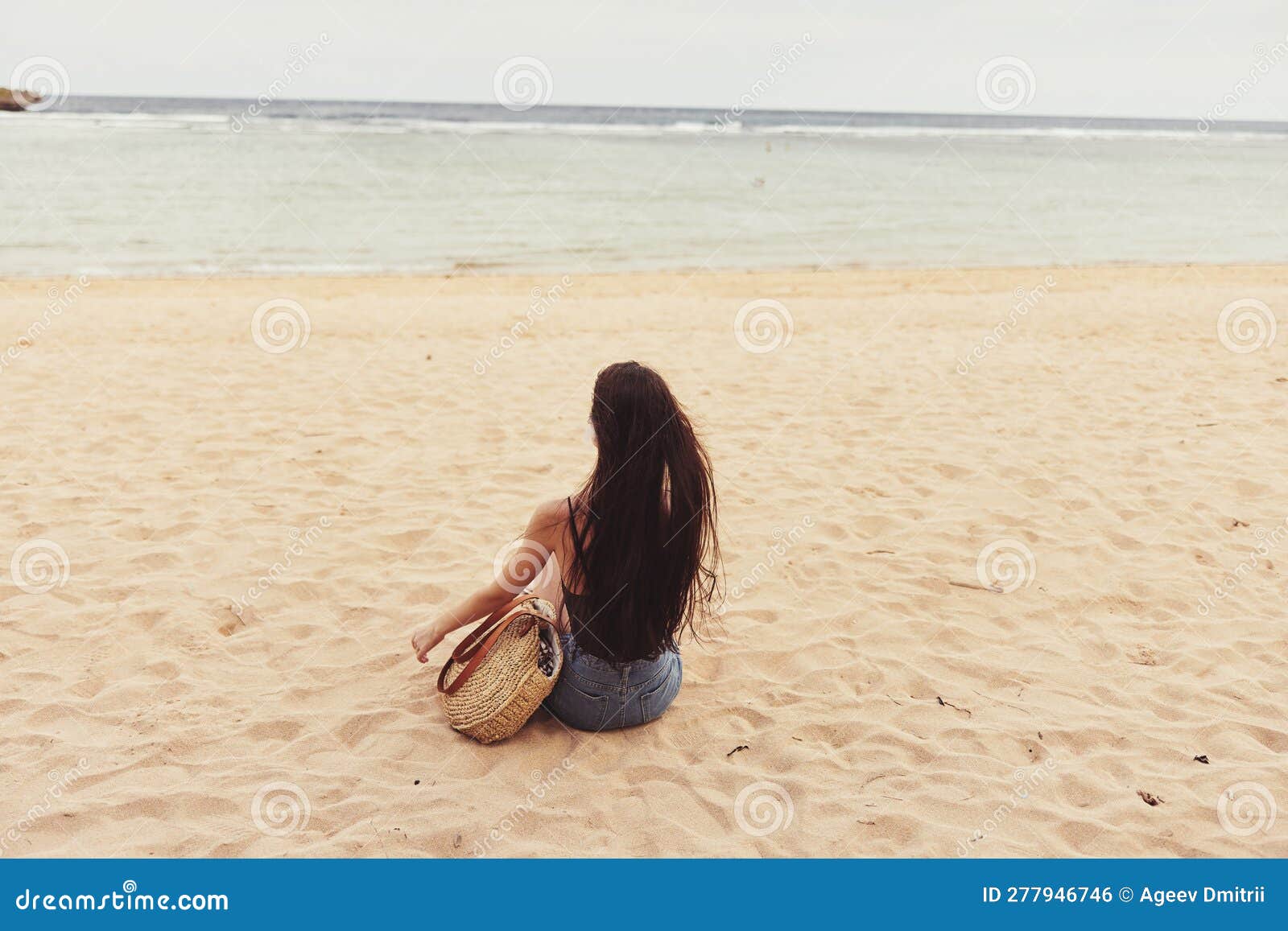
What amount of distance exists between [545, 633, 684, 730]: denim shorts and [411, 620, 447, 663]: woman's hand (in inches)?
15.8

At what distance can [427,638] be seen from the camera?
3131mm

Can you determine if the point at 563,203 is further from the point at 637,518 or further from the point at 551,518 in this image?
the point at 637,518

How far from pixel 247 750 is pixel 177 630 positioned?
940mm

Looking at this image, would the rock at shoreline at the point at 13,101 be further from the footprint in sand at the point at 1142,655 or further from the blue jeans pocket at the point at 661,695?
the footprint in sand at the point at 1142,655

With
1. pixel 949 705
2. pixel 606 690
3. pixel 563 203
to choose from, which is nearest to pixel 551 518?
pixel 606 690

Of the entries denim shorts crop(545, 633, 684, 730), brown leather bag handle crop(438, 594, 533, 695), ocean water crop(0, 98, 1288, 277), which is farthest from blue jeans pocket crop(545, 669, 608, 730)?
ocean water crop(0, 98, 1288, 277)

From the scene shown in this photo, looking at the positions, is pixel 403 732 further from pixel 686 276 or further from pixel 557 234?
pixel 557 234

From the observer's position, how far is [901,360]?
8125mm

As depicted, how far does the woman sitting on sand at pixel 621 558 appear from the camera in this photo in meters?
2.75

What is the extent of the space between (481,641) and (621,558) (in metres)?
0.58

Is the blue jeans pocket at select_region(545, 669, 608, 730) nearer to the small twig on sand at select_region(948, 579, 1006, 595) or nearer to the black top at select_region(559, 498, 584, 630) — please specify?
the black top at select_region(559, 498, 584, 630)

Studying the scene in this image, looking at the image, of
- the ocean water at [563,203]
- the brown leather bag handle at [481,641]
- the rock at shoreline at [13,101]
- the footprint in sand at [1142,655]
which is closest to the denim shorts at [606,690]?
the brown leather bag handle at [481,641]

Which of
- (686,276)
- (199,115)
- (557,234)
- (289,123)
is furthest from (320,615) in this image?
(199,115)

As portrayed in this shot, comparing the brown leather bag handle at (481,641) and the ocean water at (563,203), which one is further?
the ocean water at (563,203)
